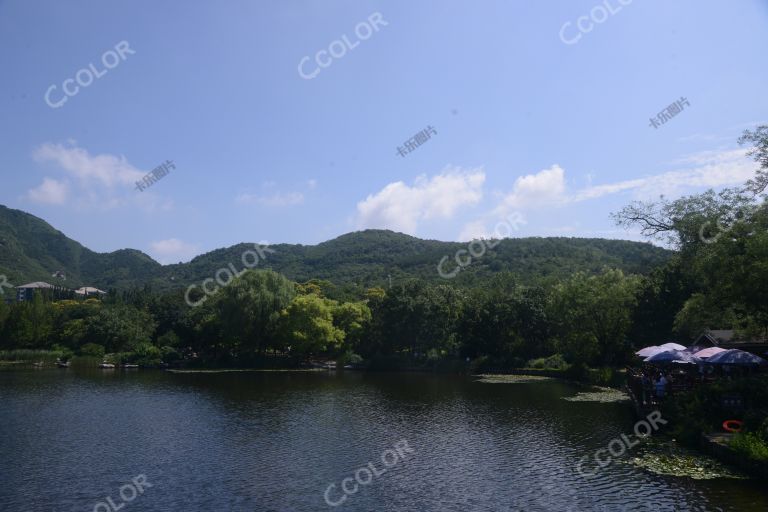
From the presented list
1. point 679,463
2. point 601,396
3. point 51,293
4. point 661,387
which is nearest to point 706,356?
point 661,387

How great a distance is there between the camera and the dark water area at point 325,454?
17516mm

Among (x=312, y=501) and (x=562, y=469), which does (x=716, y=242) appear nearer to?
(x=562, y=469)

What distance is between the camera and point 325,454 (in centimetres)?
2370

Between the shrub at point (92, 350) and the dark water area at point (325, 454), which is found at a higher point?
the shrub at point (92, 350)

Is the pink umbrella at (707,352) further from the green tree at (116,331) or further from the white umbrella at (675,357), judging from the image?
the green tree at (116,331)

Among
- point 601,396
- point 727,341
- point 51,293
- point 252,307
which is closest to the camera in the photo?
point 727,341

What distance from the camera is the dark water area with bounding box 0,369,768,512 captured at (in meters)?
17.5

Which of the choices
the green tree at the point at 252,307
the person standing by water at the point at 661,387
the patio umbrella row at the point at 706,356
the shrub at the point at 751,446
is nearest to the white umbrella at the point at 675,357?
the patio umbrella row at the point at 706,356

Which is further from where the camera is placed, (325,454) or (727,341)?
(727,341)

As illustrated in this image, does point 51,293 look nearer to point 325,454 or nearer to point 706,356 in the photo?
point 325,454

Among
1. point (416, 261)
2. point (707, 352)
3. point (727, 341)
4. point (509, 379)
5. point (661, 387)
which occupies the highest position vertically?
point (416, 261)

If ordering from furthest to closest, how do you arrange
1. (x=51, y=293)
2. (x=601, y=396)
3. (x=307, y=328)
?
(x=51, y=293) → (x=307, y=328) → (x=601, y=396)

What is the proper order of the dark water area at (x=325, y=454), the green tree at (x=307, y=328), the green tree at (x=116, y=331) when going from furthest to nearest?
the green tree at (x=116, y=331), the green tree at (x=307, y=328), the dark water area at (x=325, y=454)

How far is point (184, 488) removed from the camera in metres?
19.1
